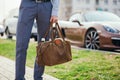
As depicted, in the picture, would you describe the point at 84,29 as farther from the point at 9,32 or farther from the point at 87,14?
the point at 9,32

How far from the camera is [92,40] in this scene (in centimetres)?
1028

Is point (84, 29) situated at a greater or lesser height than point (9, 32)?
greater

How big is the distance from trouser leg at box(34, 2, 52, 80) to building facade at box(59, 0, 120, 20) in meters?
89.2

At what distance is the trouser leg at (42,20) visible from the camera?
4480 mm

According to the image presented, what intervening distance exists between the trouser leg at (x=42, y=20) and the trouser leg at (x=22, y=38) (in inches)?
4.6

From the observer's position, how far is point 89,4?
95.5m

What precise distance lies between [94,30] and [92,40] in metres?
0.29

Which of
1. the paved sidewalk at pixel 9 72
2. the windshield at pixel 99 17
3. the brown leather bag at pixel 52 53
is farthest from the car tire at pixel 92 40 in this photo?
the brown leather bag at pixel 52 53

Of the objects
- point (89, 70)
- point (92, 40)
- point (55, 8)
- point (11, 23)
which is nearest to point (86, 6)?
point (11, 23)

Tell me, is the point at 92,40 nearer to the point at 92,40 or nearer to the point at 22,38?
the point at 92,40

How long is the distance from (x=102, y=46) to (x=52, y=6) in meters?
5.55

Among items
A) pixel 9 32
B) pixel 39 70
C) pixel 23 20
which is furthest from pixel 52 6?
pixel 9 32

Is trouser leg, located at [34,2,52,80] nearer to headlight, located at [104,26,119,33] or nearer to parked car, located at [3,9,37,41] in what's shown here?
headlight, located at [104,26,119,33]

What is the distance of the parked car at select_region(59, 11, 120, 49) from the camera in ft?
32.2
